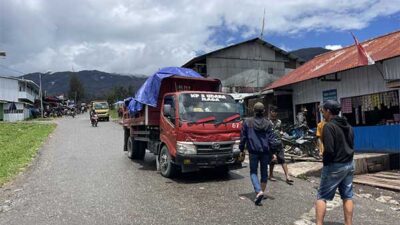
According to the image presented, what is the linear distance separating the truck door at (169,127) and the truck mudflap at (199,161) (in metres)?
0.36

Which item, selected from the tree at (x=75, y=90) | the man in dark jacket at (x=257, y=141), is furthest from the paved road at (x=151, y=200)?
the tree at (x=75, y=90)

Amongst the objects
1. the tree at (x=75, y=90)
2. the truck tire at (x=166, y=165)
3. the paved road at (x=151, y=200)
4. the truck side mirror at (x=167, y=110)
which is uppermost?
the tree at (x=75, y=90)

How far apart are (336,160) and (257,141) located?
2325 millimetres

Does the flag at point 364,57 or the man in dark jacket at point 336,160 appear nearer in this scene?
the man in dark jacket at point 336,160

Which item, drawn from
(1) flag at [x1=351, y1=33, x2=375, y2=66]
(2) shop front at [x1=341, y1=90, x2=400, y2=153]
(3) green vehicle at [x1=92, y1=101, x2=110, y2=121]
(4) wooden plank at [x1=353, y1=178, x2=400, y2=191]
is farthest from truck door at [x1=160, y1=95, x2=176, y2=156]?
(3) green vehicle at [x1=92, y1=101, x2=110, y2=121]

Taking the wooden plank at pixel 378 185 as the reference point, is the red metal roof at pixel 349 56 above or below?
above

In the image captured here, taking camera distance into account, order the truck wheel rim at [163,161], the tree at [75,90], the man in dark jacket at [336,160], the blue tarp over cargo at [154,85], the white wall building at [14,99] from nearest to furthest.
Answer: the man in dark jacket at [336,160] < the truck wheel rim at [163,161] < the blue tarp over cargo at [154,85] < the white wall building at [14,99] < the tree at [75,90]

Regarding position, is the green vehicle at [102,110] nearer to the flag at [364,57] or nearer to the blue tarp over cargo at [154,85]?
the blue tarp over cargo at [154,85]

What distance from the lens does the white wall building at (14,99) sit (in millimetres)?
57688

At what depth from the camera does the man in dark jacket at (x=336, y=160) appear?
5.75 meters

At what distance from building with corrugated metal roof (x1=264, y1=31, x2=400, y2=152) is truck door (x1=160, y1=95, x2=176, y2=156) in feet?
23.0

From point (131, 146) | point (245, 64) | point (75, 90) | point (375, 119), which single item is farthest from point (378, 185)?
point (75, 90)

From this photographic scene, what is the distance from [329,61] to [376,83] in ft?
11.7

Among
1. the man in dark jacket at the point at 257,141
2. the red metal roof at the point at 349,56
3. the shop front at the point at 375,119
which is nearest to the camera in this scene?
the man in dark jacket at the point at 257,141
